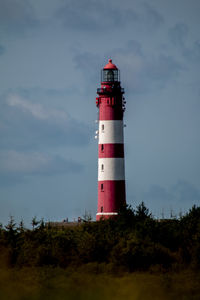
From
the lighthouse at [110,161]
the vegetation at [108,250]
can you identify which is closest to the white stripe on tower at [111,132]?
the lighthouse at [110,161]

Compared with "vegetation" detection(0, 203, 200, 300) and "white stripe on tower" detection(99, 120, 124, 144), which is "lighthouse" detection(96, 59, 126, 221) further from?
"vegetation" detection(0, 203, 200, 300)

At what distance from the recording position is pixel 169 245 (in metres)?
35.6

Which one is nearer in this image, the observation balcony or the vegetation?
the vegetation

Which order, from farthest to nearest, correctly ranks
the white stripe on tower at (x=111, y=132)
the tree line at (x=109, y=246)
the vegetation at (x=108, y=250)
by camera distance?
the white stripe on tower at (x=111, y=132), the tree line at (x=109, y=246), the vegetation at (x=108, y=250)

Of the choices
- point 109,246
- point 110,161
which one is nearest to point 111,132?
point 110,161

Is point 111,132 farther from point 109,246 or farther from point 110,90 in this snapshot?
point 109,246

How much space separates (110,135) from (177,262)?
1774 centimetres

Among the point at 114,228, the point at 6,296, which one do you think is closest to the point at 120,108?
the point at 114,228

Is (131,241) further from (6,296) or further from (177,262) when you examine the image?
(6,296)

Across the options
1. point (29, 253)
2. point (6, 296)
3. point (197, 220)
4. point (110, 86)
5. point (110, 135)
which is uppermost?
point (110, 86)

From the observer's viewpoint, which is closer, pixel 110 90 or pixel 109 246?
pixel 109 246

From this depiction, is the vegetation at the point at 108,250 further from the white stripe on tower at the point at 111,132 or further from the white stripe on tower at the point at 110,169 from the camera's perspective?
the white stripe on tower at the point at 111,132

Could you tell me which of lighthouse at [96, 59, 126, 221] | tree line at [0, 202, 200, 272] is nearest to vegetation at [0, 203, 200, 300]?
tree line at [0, 202, 200, 272]

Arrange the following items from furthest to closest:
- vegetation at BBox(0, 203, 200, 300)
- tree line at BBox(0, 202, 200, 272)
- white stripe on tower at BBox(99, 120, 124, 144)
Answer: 1. white stripe on tower at BBox(99, 120, 124, 144)
2. tree line at BBox(0, 202, 200, 272)
3. vegetation at BBox(0, 203, 200, 300)
